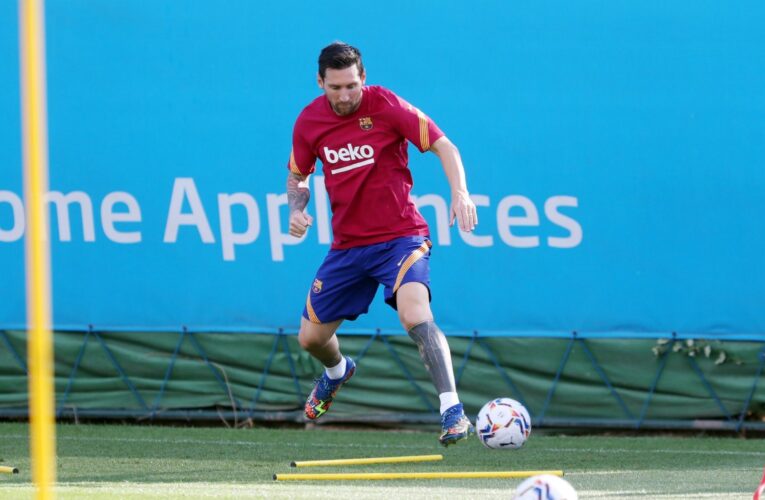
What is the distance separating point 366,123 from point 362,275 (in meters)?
0.85

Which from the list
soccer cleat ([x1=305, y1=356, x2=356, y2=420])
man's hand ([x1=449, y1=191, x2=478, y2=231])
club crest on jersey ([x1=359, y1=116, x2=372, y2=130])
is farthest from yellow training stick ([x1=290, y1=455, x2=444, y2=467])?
club crest on jersey ([x1=359, y1=116, x2=372, y2=130])

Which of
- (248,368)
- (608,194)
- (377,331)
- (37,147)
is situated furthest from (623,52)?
(37,147)

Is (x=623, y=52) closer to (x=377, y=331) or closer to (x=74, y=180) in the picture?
(x=377, y=331)

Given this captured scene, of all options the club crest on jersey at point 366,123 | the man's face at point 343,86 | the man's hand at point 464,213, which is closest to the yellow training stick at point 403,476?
the man's hand at point 464,213

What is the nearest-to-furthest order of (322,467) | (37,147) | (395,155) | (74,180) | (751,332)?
(37,147) < (395,155) < (322,467) < (751,332) < (74,180)

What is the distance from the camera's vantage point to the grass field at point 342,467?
22.8 ft

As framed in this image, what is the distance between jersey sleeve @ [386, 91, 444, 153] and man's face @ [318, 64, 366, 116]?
0.76 feet

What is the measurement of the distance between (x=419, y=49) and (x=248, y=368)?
2794 millimetres

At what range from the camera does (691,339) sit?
10156 millimetres

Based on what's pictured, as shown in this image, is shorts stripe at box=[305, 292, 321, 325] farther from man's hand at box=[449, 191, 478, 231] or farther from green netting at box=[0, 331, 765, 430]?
green netting at box=[0, 331, 765, 430]

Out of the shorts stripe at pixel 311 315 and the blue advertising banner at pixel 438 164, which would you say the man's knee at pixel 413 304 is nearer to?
the shorts stripe at pixel 311 315

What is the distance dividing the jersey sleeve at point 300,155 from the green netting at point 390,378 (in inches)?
116

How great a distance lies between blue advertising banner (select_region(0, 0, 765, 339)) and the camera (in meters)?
10.2

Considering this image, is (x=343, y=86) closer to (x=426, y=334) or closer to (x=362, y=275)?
(x=362, y=275)
